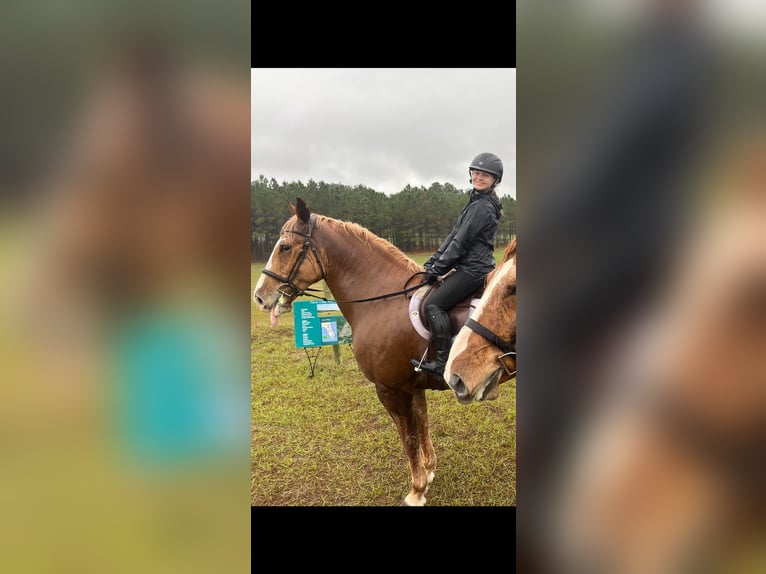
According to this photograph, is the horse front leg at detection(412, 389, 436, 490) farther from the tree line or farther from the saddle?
the tree line

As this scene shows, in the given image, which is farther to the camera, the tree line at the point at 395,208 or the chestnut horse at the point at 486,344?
the tree line at the point at 395,208

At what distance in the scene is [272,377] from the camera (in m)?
5.89

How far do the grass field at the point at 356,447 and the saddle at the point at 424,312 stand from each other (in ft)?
4.95

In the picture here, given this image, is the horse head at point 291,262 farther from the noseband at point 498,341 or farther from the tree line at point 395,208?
the tree line at point 395,208

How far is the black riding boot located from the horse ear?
1.47 meters

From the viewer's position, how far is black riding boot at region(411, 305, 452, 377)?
2.95 m

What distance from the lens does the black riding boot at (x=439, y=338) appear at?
9.67 feet
